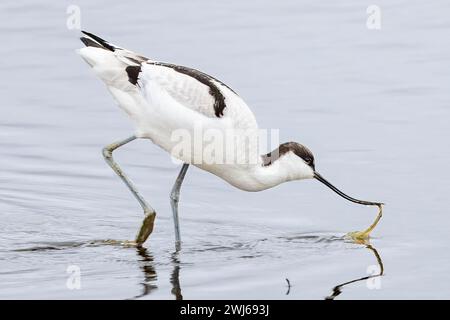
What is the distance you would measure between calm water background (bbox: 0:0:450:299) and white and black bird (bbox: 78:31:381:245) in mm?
493

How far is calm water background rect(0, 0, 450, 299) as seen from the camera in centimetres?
958

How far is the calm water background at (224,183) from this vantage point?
958 centimetres

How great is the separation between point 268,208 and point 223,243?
38.8 inches

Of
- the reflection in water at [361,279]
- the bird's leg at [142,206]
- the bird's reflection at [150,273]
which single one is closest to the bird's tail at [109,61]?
the bird's leg at [142,206]

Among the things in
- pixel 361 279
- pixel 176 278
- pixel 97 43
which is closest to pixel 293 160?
pixel 361 279

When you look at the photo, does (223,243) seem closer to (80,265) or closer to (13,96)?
(80,265)

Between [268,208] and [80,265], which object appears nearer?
[80,265]

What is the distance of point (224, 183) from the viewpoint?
11.9 metres

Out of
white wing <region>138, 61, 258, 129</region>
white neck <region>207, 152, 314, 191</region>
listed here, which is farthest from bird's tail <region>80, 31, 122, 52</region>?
white neck <region>207, 152, 314, 191</region>

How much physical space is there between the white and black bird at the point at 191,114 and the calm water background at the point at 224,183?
1.62 feet

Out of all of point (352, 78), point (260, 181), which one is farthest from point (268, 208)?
point (352, 78)

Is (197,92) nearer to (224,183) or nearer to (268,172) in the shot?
(268,172)

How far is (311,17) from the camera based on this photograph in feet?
53.7

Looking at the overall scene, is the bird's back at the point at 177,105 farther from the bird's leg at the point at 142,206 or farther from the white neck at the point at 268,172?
the bird's leg at the point at 142,206
